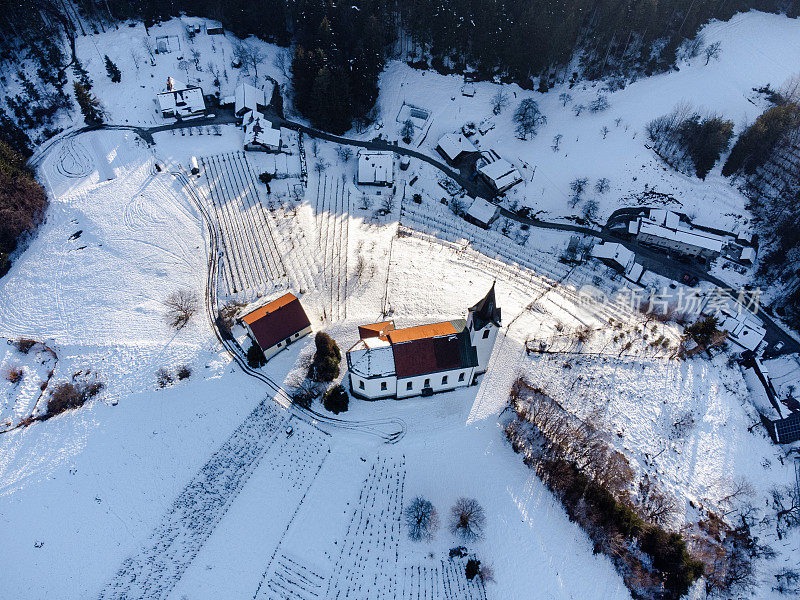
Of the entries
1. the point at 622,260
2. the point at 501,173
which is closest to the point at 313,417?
the point at 622,260

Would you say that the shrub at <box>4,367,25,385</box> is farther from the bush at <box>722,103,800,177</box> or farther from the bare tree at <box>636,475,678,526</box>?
the bush at <box>722,103,800,177</box>

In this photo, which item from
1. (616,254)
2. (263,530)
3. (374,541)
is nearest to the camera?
(263,530)

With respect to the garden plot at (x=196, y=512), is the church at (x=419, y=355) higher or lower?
higher

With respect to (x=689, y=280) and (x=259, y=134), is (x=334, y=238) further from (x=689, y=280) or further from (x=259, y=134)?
(x=689, y=280)

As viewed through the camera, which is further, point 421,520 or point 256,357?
point 256,357

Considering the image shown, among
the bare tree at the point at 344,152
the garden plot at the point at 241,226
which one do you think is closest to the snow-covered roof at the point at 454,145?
the bare tree at the point at 344,152

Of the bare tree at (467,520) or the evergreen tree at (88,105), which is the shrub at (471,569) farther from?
the evergreen tree at (88,105)

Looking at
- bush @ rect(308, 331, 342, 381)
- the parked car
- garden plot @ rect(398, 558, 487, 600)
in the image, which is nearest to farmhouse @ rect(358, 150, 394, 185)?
bush @ rect(308, 331, 342, 381)
